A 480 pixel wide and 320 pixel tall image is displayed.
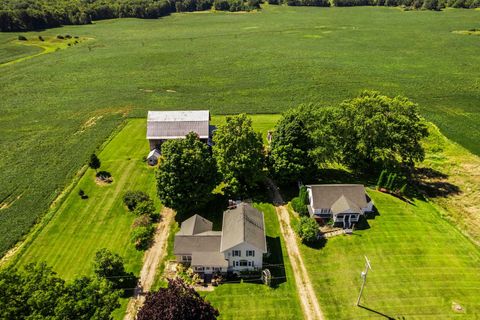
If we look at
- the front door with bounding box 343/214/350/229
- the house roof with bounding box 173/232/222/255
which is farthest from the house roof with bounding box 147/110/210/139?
the front door with bounding box 343/214/350/229

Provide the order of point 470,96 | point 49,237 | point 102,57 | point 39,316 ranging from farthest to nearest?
point 102,57 < point 470,96 < point 49,237 < point 39,316

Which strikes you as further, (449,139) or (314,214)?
(449,139)

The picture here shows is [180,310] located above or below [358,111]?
below

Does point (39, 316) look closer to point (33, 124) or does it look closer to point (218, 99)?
point (33, 124)

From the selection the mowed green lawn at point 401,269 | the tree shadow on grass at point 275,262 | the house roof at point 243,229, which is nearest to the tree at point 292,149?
the house roof at point 243,229

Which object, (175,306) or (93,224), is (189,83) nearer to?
(93,224)

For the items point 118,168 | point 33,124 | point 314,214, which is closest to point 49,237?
point 118,168

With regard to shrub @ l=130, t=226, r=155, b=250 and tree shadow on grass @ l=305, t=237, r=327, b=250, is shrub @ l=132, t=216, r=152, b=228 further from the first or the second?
tree shadow on grass @ l=305, t=237, r=327, b=250

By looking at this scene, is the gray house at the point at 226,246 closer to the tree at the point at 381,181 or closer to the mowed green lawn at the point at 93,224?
the mowed green lawn at the point at 93,224
